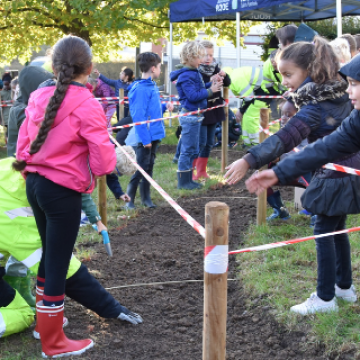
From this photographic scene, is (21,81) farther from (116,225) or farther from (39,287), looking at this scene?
(116,225)

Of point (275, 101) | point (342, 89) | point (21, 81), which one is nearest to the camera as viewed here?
point (342, 89)

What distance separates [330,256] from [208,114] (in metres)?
4.95

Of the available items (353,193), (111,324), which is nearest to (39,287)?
(111,324)

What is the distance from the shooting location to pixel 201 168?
27.7 ft

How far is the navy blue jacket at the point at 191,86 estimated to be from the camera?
7348 mm

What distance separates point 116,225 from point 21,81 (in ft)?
8.96

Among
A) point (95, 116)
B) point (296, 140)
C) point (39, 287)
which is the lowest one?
point (39, 287)

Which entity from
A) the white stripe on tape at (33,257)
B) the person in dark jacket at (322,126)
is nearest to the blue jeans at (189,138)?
the person in dark jacket at (322,126)

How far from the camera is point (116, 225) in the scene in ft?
20.4

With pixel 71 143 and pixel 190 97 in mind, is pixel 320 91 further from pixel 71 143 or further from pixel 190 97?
pixel 190 97

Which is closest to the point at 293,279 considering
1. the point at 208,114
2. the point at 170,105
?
the point at 208,114

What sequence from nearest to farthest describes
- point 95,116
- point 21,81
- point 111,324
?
point 95,116 < point 111,324 < point 21,81

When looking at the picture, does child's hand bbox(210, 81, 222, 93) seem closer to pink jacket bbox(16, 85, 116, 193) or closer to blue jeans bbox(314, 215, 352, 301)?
blue jeans bbox(314, 215, 352, 301)

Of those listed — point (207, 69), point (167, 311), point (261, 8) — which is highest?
point (261, 8)
